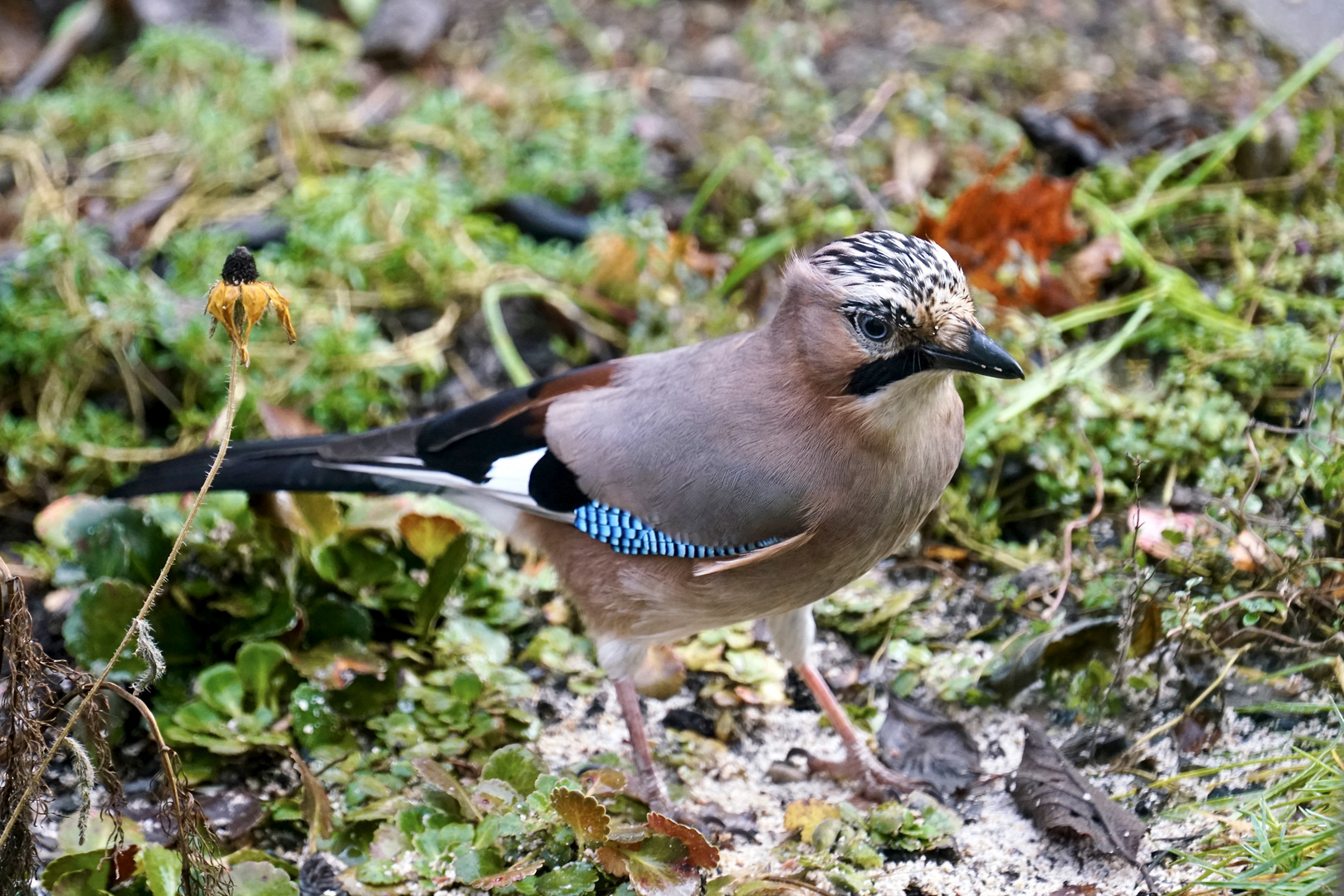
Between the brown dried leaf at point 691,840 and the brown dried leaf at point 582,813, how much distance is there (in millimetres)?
89

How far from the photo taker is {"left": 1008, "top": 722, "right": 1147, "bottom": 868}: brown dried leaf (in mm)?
2469

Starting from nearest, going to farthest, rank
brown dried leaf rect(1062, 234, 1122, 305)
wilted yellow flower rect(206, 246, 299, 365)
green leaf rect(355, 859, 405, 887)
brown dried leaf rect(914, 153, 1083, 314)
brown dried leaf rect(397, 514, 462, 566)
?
wilted yellow flower rect(206, 246, 299, 365), green leaf rect(355, 859, 405, 887), brown dried leaf rect(397, 514, 462, 566), brown dried leaf rect(914, 153, 1083, 314), brown dried leaf rect(1062, 234, 1122, 305)

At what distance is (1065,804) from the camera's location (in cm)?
256

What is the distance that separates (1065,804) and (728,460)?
976 mm

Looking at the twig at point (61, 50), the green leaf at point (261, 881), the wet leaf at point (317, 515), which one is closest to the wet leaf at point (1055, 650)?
the green leaf at point (261, 881)

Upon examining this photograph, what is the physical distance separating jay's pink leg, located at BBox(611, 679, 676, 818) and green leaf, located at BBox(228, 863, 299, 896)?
78 cm

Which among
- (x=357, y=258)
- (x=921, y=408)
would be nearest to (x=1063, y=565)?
(x=921, y=408)

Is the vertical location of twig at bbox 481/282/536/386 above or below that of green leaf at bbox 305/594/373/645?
above

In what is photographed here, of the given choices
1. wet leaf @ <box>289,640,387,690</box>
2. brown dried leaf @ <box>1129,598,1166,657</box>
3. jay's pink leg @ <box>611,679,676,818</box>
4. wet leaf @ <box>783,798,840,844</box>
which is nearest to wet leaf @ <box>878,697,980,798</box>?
wet leaf @ <box>783,798,840,844</box>

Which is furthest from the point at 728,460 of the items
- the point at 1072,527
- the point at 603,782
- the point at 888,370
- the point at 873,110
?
the point at 873,110

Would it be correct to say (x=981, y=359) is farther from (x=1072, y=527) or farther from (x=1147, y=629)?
(x=1072, y=527)

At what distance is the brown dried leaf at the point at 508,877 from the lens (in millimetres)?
2346

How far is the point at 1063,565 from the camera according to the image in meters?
3.18

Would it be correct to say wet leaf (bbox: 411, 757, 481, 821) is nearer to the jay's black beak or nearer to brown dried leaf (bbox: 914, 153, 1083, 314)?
the jay's black beak
